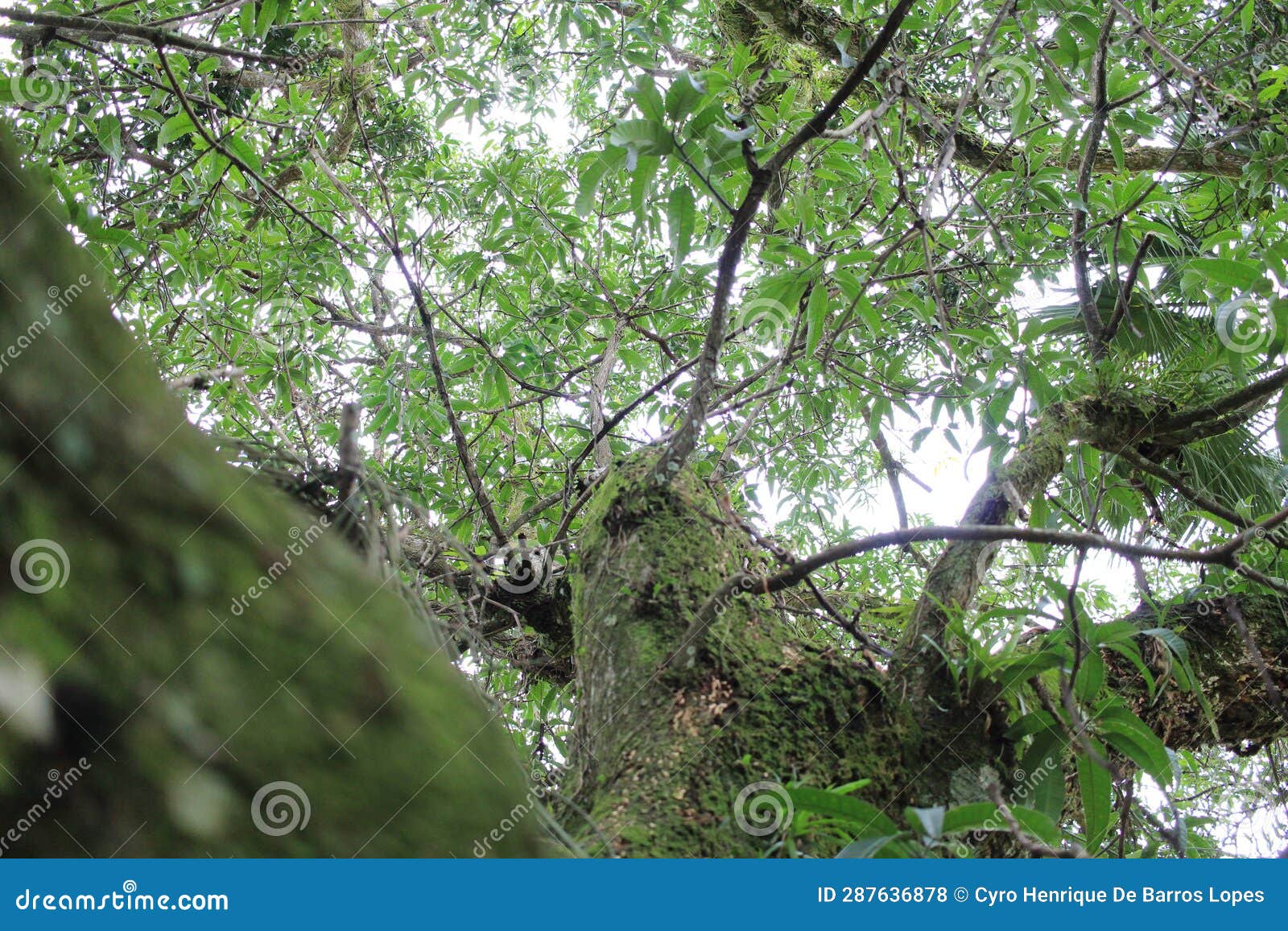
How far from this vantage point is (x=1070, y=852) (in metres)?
1.05

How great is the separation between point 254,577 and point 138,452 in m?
0.12

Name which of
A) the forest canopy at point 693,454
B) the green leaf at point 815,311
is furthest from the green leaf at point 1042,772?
the green leaf at point 815,311

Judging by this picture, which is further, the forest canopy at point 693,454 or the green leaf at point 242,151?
the green leaf at point 242,151

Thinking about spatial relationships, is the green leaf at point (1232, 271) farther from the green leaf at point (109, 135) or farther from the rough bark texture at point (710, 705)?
the green leaf at point (109, 135)

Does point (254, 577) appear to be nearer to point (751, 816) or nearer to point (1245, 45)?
point (751, 816)

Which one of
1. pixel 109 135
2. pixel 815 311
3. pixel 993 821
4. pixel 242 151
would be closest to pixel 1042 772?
pixel 993 821

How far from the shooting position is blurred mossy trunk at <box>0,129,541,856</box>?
510 mm

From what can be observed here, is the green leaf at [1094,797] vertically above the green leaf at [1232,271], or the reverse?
the green leaf at [1232,271]

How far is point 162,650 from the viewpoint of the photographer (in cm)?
55

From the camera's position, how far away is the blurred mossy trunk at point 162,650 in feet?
1.67

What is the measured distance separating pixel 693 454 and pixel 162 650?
1819mm

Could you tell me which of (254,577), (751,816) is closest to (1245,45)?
(751,816)

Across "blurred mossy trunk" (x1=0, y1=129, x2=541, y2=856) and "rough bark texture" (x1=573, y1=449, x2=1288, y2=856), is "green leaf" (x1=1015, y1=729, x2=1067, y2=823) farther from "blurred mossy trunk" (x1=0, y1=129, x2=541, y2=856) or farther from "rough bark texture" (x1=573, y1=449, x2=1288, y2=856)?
"blurred mossy trunk" (x1=0, y1=129, x2=541, y2=856)

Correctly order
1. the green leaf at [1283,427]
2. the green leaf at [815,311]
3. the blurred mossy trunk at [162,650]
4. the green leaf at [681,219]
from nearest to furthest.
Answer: the blurred mossy trunk at [162,650]
the green leaf at [681,219]
the green leaf at [815,311]
the green leaf at [1283,427]
